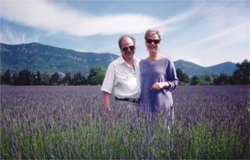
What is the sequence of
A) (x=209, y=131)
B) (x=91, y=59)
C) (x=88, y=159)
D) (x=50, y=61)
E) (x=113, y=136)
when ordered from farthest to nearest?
1. (x=50, y=61)
2. (x=91, y=59)
3. (x=209, y=131)
4. (x=113, y=136)
5. (x=88, y=159)

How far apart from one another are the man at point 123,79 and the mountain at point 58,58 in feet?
0.38

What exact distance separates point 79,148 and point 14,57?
130 centimetres

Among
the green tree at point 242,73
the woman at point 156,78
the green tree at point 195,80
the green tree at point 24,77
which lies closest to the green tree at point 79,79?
the green tree at point 24,77

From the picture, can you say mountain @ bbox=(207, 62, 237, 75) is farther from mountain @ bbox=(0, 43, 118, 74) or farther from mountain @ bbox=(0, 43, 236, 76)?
mountain @ bbox=(0, 43, 118, 74)

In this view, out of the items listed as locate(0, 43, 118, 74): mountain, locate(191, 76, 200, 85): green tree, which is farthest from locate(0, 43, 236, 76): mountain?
locate(191, 76, 200, 85): green tree

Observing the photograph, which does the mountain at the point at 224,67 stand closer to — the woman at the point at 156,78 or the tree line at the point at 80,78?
the tree line at the point at 80,78

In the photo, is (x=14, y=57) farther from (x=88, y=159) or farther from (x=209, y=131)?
(x=209, y=131)

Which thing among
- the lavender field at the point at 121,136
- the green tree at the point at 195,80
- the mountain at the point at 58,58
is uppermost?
the mountain at the point at 58,58

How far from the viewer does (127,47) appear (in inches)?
98.4

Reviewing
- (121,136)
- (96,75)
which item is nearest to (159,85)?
(121,136)

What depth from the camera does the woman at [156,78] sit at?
94.3 inches

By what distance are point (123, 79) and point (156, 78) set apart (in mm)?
304

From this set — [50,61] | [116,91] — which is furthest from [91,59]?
[50,61]

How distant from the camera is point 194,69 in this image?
2.88 meters
